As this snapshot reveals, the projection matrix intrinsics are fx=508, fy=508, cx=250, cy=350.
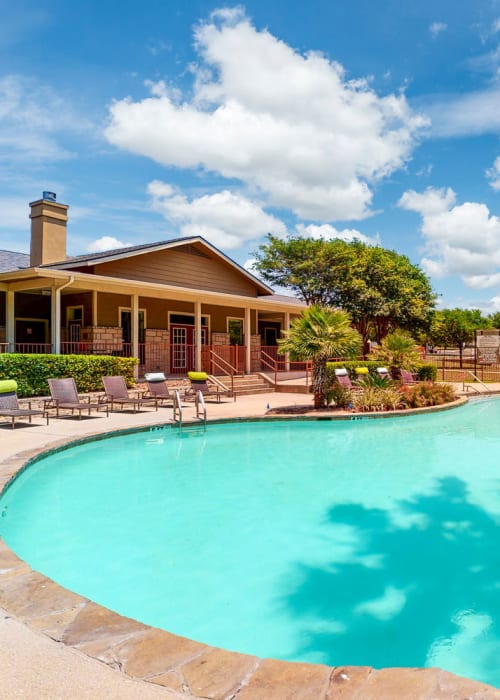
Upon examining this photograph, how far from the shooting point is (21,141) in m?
16.6

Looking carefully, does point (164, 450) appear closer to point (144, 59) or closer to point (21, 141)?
point (144, 59)

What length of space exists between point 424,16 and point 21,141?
12567mm

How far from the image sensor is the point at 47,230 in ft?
66.8

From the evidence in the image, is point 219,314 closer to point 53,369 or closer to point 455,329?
point 53,369

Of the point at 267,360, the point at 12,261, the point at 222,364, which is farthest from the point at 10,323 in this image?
the point at 267,360

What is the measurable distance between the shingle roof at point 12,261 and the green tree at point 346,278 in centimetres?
1321

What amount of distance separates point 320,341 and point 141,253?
904 cm

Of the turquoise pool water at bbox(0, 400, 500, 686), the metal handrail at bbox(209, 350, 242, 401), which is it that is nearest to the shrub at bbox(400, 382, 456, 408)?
the turquoise pool water at bbox(0, 400, 500, 686)

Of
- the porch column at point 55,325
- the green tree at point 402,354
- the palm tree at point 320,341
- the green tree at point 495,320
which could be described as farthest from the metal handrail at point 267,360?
the green tree at point 495,320

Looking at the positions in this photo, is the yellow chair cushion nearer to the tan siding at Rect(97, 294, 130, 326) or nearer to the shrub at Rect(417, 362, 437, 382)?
the tan siding at Rect(97, 294, 130, 326)

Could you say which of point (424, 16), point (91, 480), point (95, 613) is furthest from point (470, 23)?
point (95, 613)

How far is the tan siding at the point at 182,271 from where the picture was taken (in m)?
20.2

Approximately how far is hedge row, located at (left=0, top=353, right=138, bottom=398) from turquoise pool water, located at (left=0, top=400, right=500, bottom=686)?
519 cm

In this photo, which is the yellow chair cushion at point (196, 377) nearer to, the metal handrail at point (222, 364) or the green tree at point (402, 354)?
the metal handrail at point (222, 364)
